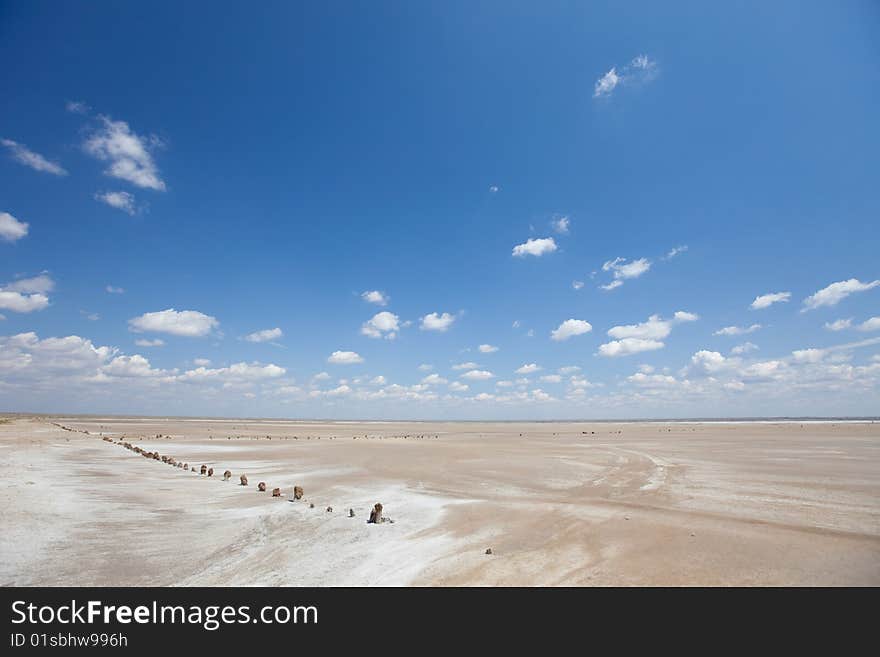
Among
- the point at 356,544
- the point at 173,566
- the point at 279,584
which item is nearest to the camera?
the point at 279,584

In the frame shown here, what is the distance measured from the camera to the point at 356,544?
37.1 ft

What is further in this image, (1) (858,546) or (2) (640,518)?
(2) (640,518)
